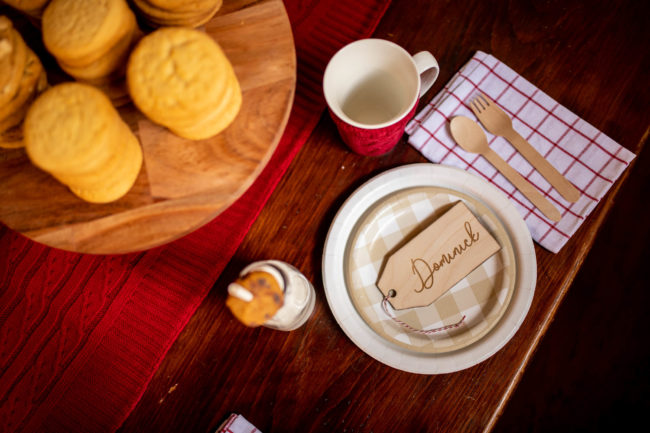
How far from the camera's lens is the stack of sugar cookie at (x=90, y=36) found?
14.6 inches

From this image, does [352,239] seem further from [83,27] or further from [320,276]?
[83,27]

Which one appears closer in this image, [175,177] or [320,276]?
[175,177]

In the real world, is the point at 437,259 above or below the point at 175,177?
below

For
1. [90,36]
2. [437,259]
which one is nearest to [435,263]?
[437,259]

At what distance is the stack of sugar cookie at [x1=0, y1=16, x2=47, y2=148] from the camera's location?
14.7 inches

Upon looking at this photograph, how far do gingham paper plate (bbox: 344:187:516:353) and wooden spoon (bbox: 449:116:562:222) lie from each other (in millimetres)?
64

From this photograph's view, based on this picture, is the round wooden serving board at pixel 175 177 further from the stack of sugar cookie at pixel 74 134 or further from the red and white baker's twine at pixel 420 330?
the red and white baker's twine at pixel 420 330

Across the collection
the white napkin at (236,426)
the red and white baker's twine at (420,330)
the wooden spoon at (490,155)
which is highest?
the wooden spoon at (490,155)

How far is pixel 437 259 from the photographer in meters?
0.54

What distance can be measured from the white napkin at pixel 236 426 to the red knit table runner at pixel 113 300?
0.39ft

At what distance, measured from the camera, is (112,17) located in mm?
374

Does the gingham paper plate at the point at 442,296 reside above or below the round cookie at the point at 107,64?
below

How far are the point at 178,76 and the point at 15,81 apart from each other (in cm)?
15

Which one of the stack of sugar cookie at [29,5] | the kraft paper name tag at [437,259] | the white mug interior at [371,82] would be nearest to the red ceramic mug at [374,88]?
the white mug interior at [371,82]
